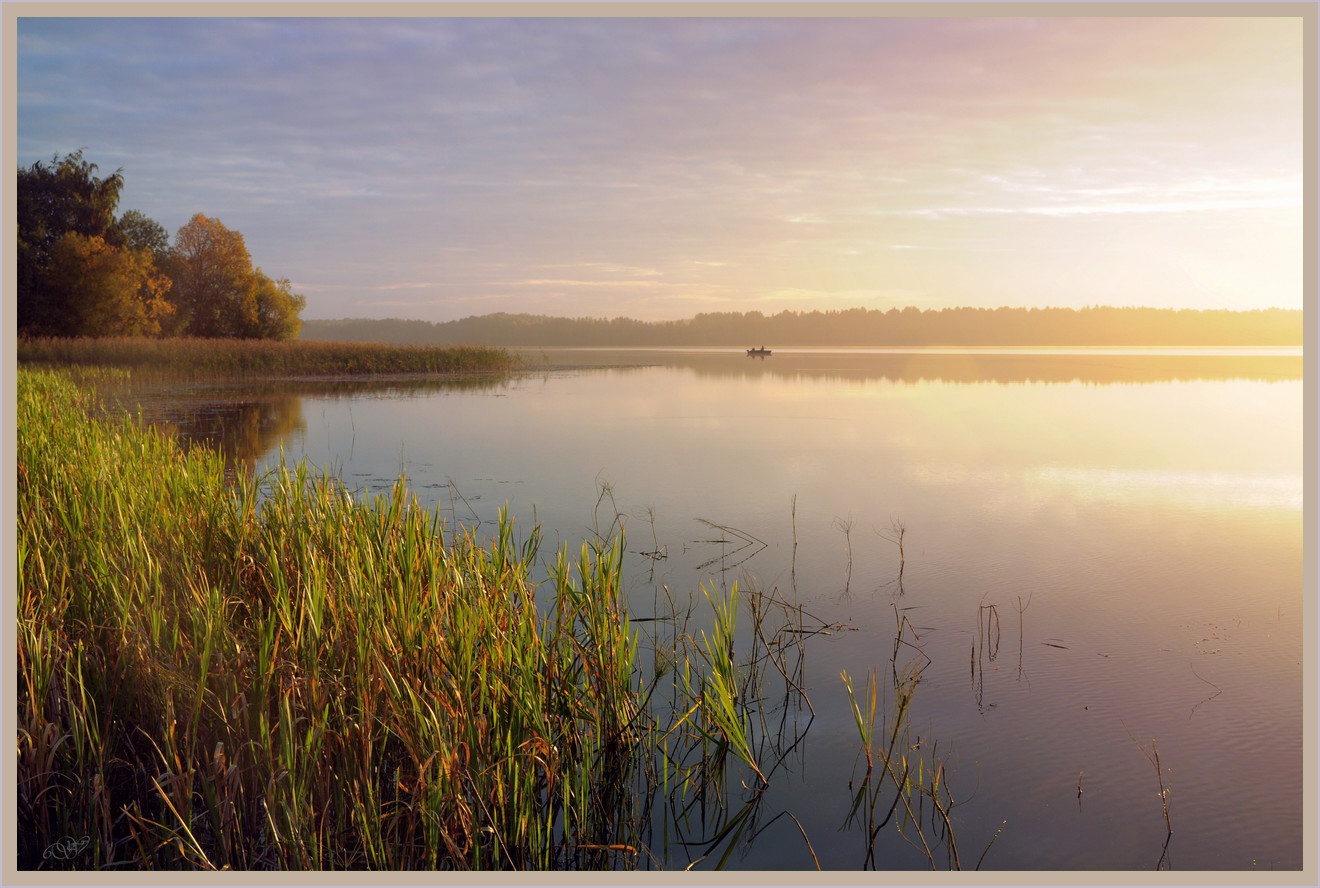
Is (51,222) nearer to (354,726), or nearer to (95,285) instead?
(95,285)

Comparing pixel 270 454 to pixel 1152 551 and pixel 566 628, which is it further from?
pixel 1152 551

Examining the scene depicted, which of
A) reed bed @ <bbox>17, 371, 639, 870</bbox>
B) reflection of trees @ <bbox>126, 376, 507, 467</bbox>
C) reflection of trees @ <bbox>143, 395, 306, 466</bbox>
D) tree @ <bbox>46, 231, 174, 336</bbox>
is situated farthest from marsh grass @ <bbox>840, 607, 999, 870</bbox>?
tree @ <bbox>46, 231, 174, 336</bbox>

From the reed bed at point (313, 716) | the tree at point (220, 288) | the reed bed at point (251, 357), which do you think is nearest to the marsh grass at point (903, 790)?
the reed bed at point (313, 716)

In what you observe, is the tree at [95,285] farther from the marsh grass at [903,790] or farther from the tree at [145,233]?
the marsh grass at [903,790]

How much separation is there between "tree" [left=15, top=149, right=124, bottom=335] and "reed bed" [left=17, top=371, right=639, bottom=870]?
3272 cm

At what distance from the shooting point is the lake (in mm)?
3395

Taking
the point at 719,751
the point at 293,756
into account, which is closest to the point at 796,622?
the point at 719,751

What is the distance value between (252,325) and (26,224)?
8950mm

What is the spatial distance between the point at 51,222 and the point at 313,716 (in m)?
38.7

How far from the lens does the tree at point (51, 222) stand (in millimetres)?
29641

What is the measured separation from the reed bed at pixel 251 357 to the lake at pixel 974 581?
9.49 m

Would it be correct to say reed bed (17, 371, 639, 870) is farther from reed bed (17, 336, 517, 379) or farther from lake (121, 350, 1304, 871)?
→ reed bed (17, 336, 517, 379)

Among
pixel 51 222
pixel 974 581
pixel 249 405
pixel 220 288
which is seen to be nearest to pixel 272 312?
pixel 220 288

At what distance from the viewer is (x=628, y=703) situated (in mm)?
3553
